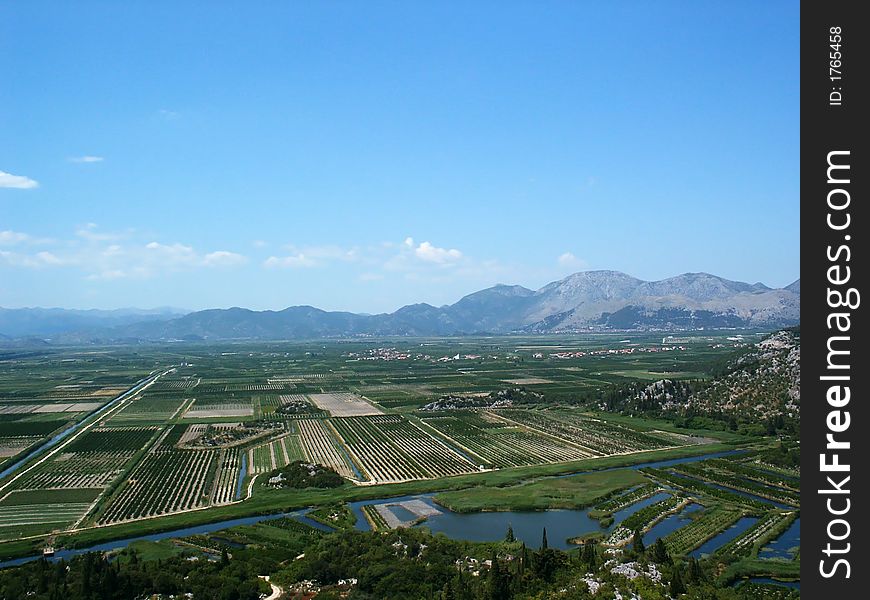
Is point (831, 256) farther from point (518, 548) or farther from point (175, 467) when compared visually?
point (175, 467)

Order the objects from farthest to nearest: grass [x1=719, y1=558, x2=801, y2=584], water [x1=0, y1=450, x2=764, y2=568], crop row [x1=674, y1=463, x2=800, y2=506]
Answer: crop row [x1=674, y1=463, x2=800, y2=506] → water [x1=0, y1=450, x2=764, y2=568] → grass [x1=719, y1=558, x2=801, y2=584]

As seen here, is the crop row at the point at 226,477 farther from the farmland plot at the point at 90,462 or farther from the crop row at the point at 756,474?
the crop row at the point at 756,474

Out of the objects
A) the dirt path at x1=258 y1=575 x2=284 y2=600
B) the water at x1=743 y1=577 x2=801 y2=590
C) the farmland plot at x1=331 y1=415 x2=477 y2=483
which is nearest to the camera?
the dirt path at x1=258 y1=575 x2=284 y2=600

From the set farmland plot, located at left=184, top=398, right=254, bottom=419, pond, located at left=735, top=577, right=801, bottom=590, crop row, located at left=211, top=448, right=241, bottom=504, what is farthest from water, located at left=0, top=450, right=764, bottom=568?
farmland plot, located at left=184, top=398, right=254, bottom=419

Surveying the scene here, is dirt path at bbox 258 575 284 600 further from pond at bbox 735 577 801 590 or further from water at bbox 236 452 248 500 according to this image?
pond at bbox 735 577 801 590

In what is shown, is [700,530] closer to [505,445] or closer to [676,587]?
[676,587]

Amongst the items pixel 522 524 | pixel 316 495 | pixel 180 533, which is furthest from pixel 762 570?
pixel 180 533

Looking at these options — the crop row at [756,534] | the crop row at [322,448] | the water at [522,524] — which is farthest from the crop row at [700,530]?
the crop row at [322,448]
